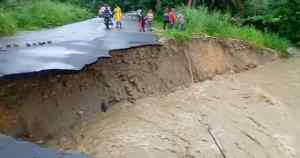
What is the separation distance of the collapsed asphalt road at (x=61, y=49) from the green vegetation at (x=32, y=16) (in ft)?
8.26

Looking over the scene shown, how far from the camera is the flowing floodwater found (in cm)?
963

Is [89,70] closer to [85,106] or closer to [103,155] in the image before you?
[85,106]

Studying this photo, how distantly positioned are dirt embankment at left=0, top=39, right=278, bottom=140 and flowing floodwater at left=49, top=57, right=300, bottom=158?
0.40 m

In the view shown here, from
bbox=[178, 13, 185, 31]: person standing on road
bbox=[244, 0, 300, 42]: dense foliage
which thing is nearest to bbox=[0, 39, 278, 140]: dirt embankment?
bbox=[178, 13, 185, 31]: person standing on road

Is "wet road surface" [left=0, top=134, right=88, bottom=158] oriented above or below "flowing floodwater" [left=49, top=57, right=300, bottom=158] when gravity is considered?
above

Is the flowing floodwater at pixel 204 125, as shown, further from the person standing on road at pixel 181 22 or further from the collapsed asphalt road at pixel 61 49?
the person standing on road at pixel 181 22

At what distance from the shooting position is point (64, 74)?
10188 mm

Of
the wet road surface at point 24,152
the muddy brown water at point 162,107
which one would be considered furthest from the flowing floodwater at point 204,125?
the wet road surface at point 24,152

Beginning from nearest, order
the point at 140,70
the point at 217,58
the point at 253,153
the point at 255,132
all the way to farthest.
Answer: the point at 253,153 → the point at 255,132 → the point at 140,70 → the point at 217,58

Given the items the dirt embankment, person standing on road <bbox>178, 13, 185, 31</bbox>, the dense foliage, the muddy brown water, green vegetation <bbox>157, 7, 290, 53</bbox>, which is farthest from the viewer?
the dense foliage

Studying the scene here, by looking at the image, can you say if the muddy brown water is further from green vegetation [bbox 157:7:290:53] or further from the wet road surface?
the wet road surface

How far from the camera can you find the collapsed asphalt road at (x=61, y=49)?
9711mm

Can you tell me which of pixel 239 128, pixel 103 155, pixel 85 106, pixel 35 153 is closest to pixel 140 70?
pixel 85 106

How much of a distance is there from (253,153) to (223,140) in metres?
0.81
